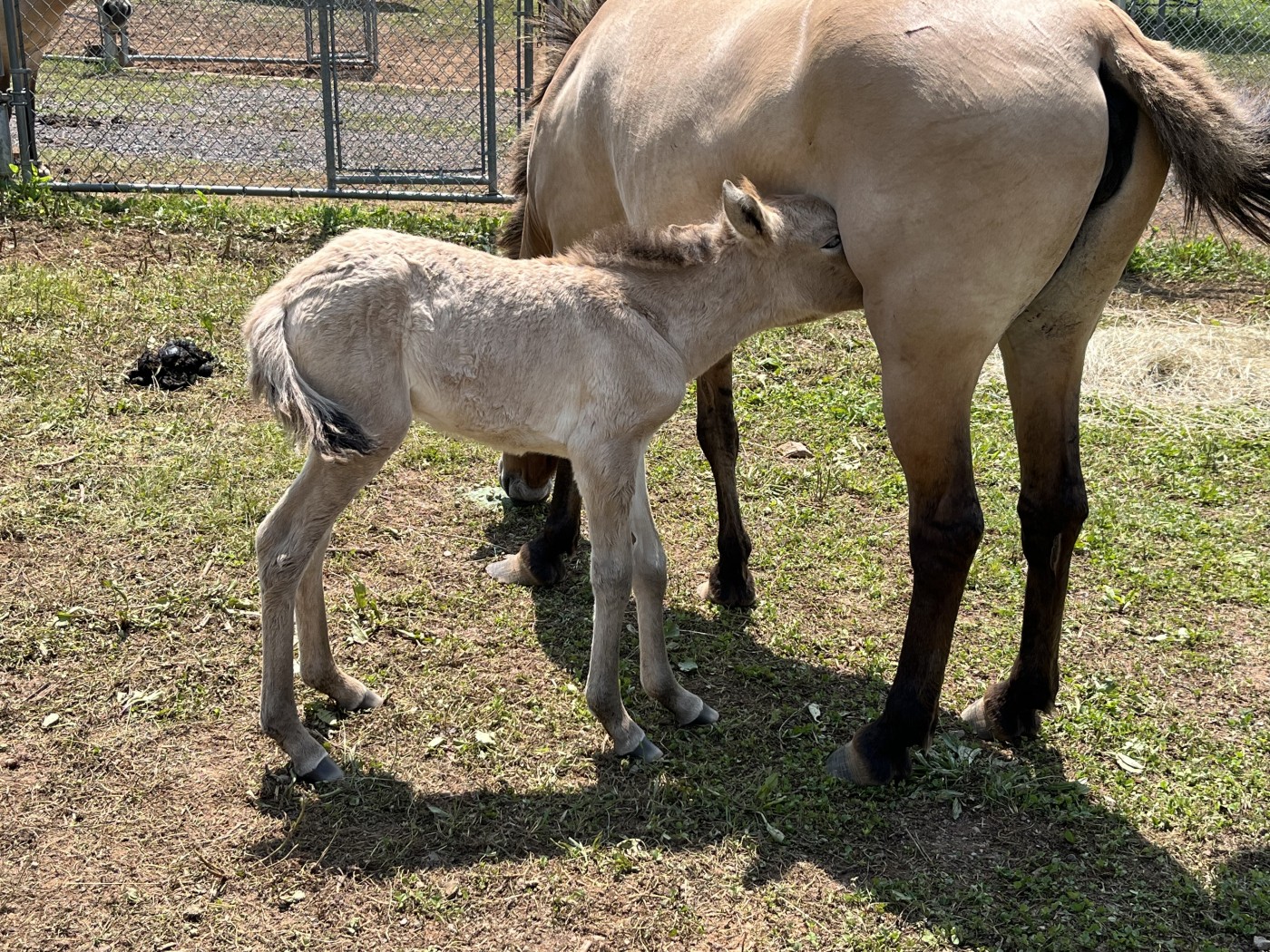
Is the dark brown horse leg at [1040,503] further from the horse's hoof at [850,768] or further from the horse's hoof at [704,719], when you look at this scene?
the horse's hoof at [704,719]

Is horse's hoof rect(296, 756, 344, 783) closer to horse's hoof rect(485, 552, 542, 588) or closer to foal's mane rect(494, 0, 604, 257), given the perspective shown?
horse's hoof rect(485, 552, 542, 588)

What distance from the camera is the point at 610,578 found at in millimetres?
3334

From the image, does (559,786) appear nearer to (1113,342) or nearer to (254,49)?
(1113,342)

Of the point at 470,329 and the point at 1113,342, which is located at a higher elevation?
the point at 470,329

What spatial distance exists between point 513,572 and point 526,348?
143 cm

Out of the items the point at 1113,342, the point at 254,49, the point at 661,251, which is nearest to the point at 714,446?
the point at 661,251

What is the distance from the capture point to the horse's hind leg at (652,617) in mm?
3652

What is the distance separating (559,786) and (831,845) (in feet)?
2.66

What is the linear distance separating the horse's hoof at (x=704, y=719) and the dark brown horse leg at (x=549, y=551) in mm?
1002

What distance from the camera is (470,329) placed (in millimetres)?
3275

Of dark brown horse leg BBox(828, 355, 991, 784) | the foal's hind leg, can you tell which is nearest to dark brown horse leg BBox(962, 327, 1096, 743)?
dark brown horse leg BBox(828, 355, 991, 784)

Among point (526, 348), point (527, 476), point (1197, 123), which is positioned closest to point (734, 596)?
point (527, 476)

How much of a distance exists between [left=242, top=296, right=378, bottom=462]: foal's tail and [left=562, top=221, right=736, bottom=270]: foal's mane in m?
0.93

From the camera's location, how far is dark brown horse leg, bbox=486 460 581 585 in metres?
4.50
